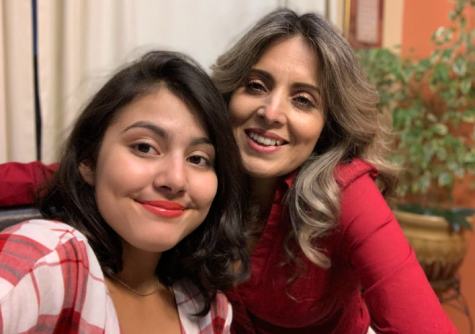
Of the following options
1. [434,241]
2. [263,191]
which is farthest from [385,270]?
[434,241]

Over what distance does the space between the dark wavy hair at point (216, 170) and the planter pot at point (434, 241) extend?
138cm

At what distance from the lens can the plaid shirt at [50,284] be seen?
0.68 metres

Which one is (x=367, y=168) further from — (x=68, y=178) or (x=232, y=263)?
(x=68, y=178)

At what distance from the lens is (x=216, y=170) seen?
1.05 meters

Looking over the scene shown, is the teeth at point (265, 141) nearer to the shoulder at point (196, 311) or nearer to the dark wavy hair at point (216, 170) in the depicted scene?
the dark wavy hair at point (216, 170)

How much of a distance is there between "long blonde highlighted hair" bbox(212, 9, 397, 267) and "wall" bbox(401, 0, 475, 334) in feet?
5.10

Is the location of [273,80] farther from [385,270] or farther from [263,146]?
[385,270]

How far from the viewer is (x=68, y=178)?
3.29ft

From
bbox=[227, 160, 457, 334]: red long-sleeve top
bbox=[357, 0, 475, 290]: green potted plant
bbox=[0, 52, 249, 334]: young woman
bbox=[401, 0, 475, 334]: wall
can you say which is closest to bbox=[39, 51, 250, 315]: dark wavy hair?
bbox=[0, 52, 249, 334]: young woman

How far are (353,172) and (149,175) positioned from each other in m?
0.63

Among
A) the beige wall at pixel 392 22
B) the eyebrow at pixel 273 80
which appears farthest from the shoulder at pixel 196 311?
the beige wall at pixel 392 22

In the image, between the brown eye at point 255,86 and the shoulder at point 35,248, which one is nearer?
the shoulder at point 35,248

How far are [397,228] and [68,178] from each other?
0.80m

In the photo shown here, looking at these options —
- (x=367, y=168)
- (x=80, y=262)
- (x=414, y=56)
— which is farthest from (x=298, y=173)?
(x=414, y=56)
